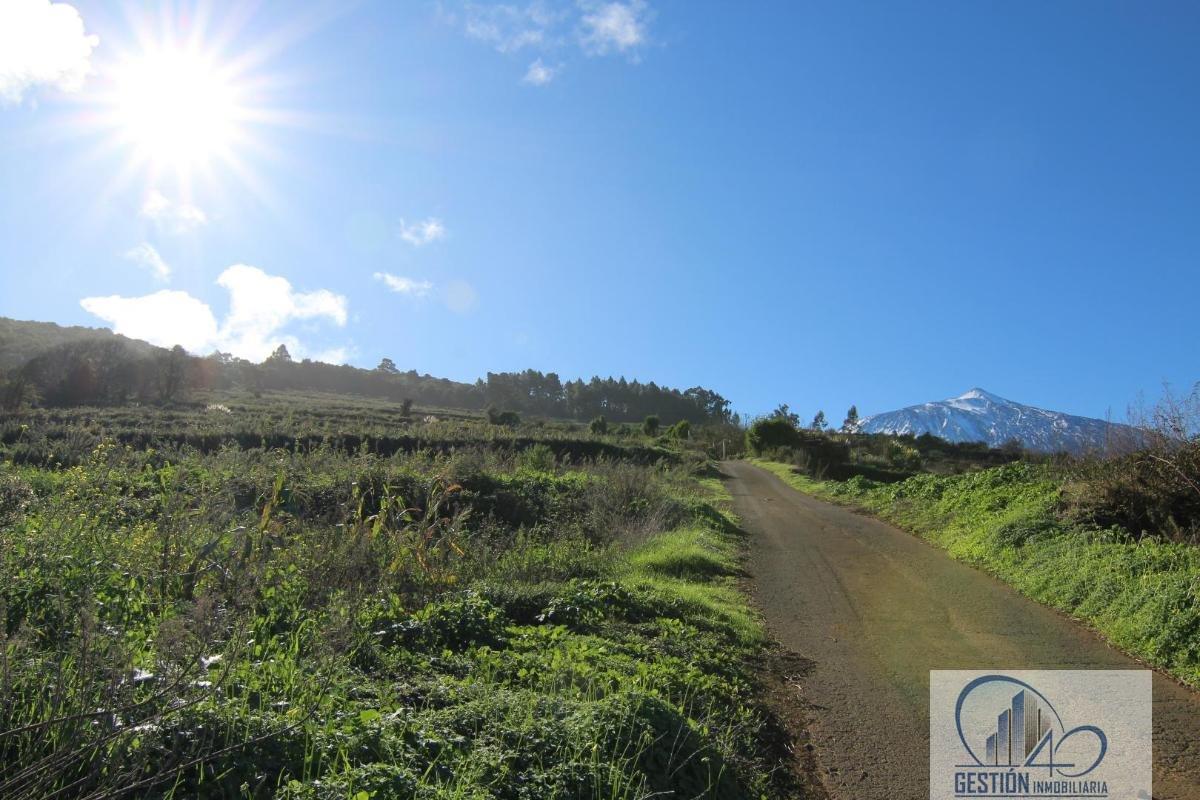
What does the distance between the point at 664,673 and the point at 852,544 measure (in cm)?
761

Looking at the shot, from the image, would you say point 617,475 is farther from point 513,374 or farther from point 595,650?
point 513,374

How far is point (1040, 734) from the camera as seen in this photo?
172 inches

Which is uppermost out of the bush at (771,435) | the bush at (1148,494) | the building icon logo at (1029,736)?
the bush at (771,435)

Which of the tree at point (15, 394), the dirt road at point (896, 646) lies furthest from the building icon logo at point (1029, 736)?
the tree at point (15, 394)

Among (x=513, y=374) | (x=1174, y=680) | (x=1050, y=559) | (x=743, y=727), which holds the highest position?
(x=513, y=374)

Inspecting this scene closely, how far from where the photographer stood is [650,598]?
278 inches

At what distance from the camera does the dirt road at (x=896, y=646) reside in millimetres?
4113

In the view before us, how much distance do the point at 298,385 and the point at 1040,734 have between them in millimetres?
100695

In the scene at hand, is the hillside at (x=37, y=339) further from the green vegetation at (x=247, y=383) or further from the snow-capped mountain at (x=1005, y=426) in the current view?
the snow-capped mountain at (x=1005, y=426)

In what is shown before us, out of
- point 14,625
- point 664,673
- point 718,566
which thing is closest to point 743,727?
point 664,673

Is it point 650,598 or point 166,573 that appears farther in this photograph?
point 650,598

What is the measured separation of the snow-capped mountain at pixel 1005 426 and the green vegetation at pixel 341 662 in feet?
20.5

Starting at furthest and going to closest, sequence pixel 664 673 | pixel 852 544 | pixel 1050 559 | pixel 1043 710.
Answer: pixel 852 544
pixel 1050 559
pixel 664 673
pixel 1043 710

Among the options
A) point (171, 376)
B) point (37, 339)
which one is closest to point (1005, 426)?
point (171, 376)
